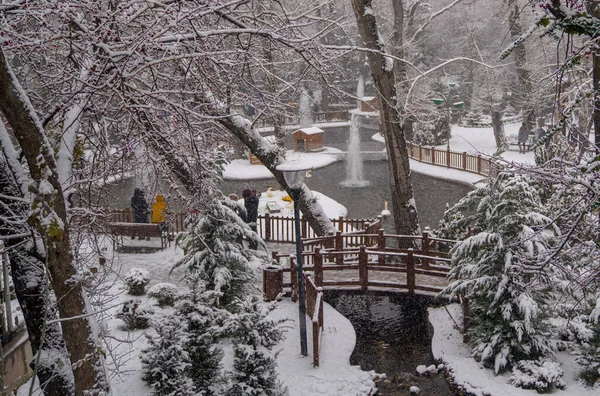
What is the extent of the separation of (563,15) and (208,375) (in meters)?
6.38

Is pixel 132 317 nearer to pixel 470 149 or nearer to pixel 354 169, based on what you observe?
pixel 354 169

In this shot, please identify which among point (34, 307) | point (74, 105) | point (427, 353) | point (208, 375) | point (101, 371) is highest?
point (74, 105)

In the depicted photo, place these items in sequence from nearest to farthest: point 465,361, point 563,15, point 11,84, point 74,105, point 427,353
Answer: point 563,15 → point 11,84 → point 74,105 → point 465,361 → point 427,353

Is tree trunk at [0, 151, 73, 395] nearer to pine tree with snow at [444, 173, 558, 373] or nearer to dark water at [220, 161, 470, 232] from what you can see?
pine tree with snow at [444, 173, 558, 373]

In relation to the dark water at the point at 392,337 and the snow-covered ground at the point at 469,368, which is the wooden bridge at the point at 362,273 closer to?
the dark water at the point at 392,337

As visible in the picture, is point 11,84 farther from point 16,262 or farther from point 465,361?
point 465,361

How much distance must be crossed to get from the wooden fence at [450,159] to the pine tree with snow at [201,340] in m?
18.4

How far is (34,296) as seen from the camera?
21.1ft

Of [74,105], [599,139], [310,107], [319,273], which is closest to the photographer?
[74,105]

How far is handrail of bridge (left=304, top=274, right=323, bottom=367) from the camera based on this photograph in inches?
382

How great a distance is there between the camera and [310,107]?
50.8 metres


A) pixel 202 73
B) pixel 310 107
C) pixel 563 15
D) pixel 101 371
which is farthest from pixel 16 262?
pixel 310 107

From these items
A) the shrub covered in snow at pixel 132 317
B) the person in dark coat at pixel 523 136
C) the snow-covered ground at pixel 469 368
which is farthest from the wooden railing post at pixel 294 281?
the person in dark coat at pixel 523 136

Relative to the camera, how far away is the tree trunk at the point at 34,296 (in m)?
6.25
